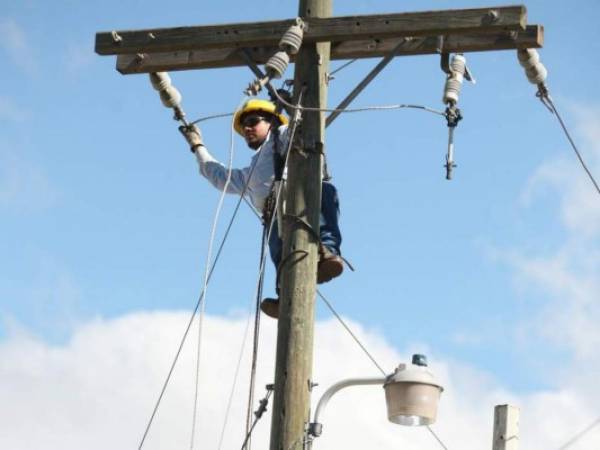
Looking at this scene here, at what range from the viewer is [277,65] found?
27.5 feet

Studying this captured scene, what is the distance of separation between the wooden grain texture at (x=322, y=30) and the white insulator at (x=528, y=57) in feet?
1.97

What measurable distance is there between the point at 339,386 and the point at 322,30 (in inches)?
90.6

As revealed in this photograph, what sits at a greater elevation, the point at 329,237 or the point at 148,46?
the point at 148,46

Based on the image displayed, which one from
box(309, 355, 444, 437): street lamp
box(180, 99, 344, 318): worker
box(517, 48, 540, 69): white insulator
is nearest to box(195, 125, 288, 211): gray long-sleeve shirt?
box(180, 99, 344, 318): worker

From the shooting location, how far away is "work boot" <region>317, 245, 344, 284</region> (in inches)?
335

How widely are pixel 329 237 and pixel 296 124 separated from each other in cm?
74

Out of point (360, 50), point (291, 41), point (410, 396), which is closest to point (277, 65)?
point (291, 41)

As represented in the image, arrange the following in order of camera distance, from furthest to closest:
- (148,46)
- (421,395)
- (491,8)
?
1. (148,46)
2. (491,8)
3. (421,395)

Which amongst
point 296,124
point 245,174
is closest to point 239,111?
point 245,174

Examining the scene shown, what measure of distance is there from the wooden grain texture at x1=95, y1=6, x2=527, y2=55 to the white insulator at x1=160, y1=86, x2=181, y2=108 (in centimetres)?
65

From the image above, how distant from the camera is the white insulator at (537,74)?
9.12m

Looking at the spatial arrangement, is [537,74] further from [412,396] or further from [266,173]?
[412,396]

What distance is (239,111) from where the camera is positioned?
31.4 ft

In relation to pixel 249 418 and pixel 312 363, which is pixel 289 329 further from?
pixel 249 418
